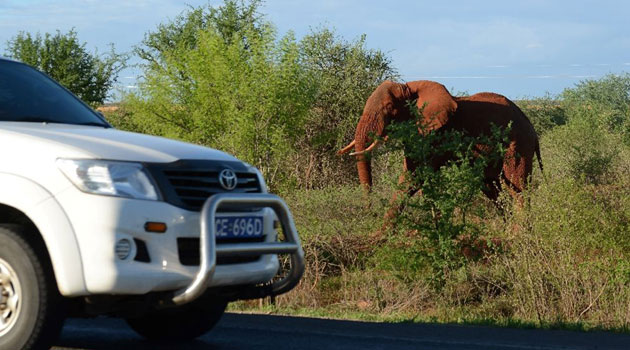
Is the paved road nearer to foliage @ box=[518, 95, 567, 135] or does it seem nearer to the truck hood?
the truck hood

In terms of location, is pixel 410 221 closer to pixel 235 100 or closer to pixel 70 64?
pixel 235 100

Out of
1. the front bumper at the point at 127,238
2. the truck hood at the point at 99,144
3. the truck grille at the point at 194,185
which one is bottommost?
the front bumper at the point at 127,238

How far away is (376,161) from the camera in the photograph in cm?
2741

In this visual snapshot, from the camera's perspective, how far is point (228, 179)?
6746 mm

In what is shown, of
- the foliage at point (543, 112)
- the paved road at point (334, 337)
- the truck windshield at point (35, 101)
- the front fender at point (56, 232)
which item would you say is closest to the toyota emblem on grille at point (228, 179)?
the front fender at point (56, 232)

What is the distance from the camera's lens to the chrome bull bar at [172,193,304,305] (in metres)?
6.29

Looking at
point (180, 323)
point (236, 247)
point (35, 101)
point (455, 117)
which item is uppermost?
point (35, 101)

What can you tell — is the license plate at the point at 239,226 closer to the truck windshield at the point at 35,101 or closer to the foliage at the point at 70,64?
the truck windshield at the point at 35,101

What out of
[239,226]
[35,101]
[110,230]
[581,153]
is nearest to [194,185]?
[239,226]

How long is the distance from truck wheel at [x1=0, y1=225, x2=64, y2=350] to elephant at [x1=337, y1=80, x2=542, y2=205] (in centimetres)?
1417

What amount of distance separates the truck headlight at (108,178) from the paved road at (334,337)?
70.3 inches

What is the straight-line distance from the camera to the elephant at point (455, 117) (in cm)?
2098

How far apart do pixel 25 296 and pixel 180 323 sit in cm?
184

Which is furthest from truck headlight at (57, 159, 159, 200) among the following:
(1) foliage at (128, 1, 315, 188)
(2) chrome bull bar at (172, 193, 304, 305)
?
(1) foliage at (128, 1, 315, 188)
